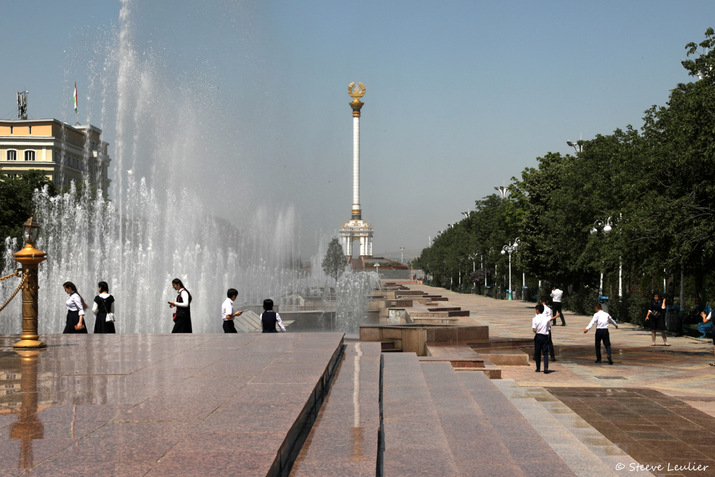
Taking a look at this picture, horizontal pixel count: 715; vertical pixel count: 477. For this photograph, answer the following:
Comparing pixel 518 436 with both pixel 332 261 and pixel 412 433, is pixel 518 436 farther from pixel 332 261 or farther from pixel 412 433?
pixel 332 261

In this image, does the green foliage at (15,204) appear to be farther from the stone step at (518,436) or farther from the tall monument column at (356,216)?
the tall monument column at (356,216)

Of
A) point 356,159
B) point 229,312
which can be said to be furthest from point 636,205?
point 356,159

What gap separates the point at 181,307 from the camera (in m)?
12.1

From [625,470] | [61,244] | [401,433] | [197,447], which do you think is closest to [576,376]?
[625,470]

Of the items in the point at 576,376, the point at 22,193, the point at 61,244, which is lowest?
the point at 576,376

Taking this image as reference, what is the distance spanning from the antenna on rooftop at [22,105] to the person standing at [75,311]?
6660cm

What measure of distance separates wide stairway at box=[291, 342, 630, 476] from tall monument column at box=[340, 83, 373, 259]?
4541 inches

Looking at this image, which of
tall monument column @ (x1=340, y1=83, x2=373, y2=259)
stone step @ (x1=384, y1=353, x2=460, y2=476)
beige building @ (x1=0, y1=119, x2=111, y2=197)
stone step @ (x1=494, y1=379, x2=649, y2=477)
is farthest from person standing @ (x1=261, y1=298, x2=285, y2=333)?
tall monument column @ (x1=340, y1=83, x2=373, y2=259)

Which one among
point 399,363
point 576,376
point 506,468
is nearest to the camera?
point 506,468

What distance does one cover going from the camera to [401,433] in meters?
6.05

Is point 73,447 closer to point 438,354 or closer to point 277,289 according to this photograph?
point 438,354

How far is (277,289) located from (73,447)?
38898mm

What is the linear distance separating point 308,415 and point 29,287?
6.05 meters

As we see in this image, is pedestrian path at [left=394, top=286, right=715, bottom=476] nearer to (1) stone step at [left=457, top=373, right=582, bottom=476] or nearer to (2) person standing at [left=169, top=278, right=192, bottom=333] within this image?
(1) stone step at [left=457, top=373, right=582, bottom=476]
